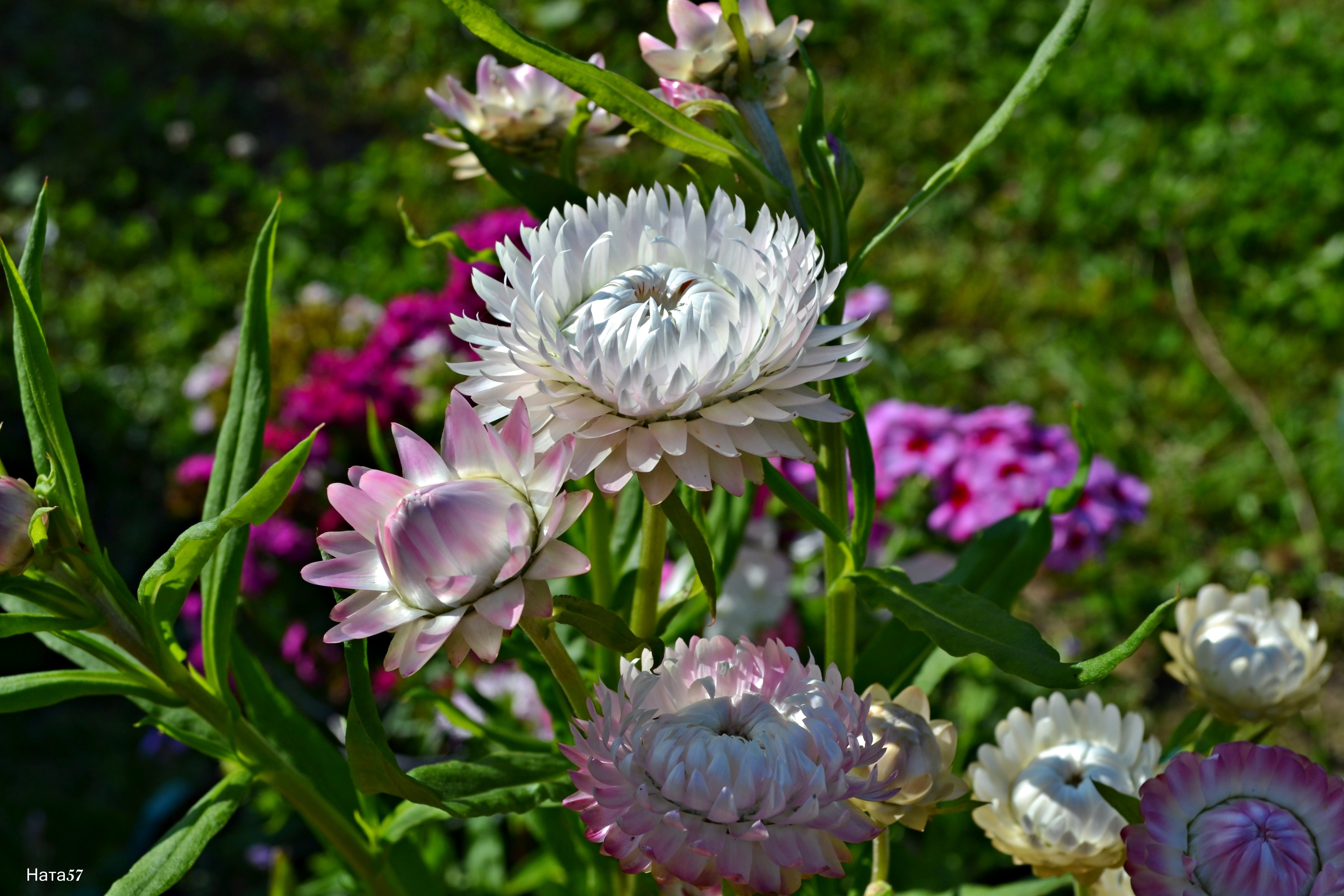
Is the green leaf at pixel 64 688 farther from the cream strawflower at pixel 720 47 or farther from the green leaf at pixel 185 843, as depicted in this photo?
the cream strawflower at pixel 720 47

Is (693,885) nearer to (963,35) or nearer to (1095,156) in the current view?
(1095,156)

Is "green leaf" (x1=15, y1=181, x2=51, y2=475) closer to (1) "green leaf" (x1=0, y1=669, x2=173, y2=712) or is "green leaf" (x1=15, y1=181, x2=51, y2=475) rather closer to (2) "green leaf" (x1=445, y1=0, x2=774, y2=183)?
(1) "green leaf" (x1=0, y1=669, x2=173, y2=712)

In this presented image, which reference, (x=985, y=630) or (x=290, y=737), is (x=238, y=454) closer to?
(x=290, y=737)

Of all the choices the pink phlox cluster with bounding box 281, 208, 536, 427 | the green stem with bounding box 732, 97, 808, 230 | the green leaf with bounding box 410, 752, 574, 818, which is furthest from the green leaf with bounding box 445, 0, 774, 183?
the pink phlox cluster with bounding box 281, 208, 536, 427

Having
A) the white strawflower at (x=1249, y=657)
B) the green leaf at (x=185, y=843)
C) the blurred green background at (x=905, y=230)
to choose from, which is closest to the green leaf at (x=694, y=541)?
the green leaf at (x=185, y=843)

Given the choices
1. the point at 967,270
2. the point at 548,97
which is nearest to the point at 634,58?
the point at 967,270

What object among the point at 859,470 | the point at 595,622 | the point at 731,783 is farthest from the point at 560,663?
the point at 859,470
